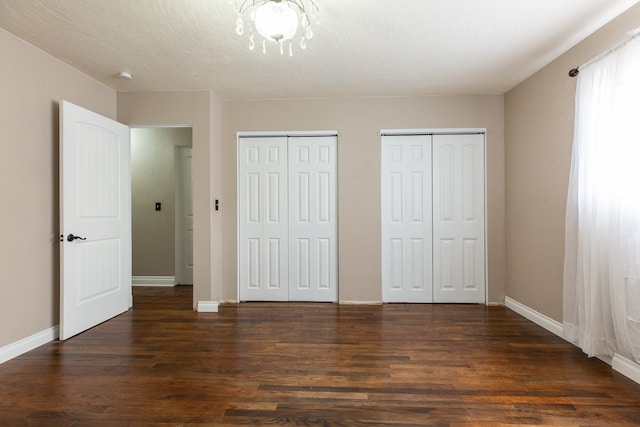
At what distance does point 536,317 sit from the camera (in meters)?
3.29

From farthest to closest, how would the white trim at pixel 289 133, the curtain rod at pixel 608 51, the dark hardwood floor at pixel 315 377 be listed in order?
1. the white trim at pixel 289 133
2. the curtain rod at pixel 608 51
3. the dark hardwood floor at pixel 315 377

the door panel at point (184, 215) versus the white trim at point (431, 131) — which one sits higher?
the white trim at point (431, 131)

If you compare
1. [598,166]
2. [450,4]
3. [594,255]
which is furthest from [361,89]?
[594,255]

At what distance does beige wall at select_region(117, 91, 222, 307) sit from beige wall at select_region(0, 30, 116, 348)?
689 mm

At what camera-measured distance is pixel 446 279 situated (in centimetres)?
405

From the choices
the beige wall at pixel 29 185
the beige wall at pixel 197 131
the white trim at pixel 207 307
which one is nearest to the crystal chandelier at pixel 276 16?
the beige wall at pixel 197 131

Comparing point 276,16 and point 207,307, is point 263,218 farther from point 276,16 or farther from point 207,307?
point 276,16

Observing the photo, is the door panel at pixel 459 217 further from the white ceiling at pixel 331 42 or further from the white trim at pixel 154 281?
the white trim at pixel 154 281

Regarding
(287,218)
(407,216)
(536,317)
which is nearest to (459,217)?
(407,216)

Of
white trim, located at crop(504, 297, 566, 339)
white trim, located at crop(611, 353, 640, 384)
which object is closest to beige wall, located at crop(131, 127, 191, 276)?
white trim, located at crop(504, 297, 566, 339)

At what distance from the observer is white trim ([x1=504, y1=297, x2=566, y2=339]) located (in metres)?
2.99

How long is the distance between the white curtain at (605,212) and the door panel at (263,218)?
2841 mm

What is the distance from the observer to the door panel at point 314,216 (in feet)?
13.4

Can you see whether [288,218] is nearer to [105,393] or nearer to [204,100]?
[204,100]
